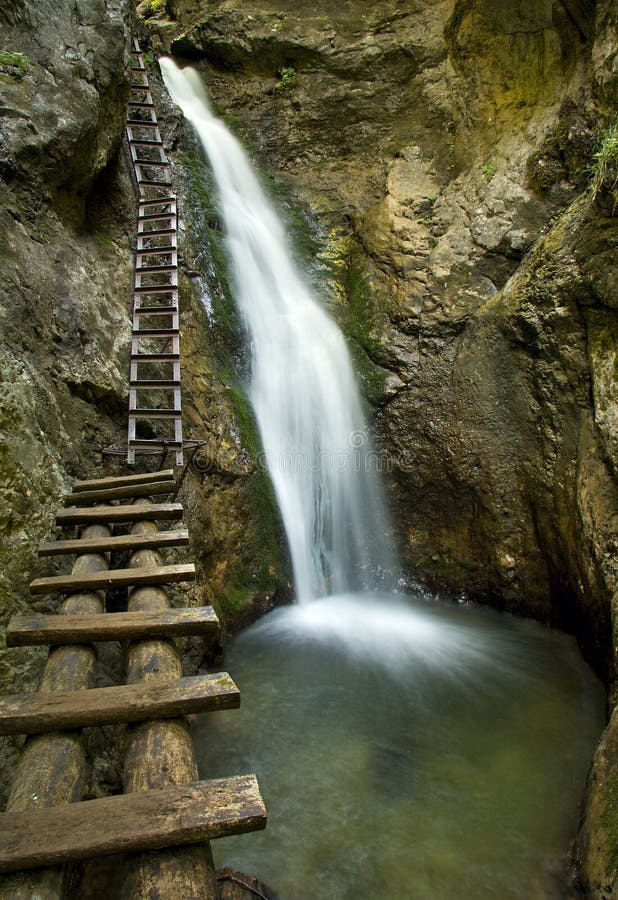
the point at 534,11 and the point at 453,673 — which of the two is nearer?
the point at 453,673

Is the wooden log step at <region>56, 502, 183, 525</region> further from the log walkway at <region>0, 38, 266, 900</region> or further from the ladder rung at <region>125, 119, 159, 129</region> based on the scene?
the ladder rung at <region>125, 119, 159, 129</region>

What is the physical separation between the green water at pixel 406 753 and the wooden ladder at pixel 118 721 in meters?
1.55

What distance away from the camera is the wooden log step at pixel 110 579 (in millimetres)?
3131

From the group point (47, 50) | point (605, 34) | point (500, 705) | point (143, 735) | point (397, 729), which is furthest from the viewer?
point (605, 34)

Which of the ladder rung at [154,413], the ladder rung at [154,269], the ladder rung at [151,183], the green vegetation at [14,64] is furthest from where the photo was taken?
the ladder rung at [151,183]

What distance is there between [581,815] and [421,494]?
4304 millimetres

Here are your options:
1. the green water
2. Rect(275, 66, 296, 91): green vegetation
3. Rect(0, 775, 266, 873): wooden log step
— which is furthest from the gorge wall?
Rect(0, 775, 266, 873): wooden log step

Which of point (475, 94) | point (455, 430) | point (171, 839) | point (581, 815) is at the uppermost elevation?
point (475, 94)

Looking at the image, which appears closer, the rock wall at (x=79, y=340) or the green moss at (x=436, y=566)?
the rock wall at (x=79, y=340)

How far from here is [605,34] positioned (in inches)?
251

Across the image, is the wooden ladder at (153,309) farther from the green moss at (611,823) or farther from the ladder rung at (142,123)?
the green moss at (611,823)

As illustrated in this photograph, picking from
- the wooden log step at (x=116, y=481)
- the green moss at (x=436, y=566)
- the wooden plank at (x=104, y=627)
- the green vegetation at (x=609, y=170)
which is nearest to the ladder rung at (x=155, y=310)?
the wooden log step at (x=116, y=481)

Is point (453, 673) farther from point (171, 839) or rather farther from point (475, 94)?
point (475, 94)

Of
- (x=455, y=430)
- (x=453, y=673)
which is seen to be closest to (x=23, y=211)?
(x=455, y=430)
